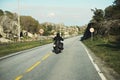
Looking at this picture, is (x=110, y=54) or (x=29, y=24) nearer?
(x=110, y=54)

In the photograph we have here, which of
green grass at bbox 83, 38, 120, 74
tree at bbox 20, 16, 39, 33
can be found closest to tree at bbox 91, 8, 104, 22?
green grass at bbox 83, 38, 120, 74

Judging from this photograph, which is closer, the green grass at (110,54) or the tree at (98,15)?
the green grass at (110,54)

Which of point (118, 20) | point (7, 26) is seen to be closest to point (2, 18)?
point (7, 26)

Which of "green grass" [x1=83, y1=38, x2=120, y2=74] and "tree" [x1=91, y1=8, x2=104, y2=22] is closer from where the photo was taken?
"green grass" [x1=83, y1=38, x2=120, y2=74]

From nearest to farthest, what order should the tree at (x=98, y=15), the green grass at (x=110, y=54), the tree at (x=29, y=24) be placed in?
the green grass at (x=110, y=54), the tree at (x=98, y=15), the tree at (x=29, y=24)

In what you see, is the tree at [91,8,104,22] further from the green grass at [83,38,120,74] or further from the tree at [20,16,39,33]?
the tree at [20,16,39,33]

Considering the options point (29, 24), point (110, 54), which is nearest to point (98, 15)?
point (110, 54)

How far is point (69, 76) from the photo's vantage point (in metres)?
10.0

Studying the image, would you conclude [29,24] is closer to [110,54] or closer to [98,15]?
[98,15]

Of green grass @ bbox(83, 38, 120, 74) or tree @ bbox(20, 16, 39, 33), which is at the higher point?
tree @ bbox(20, 16, 39, 33)

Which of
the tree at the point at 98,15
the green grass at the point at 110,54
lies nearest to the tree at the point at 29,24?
the tree at the point at 98,15

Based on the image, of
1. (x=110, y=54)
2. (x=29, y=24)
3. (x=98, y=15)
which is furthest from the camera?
(x=29, y=24)

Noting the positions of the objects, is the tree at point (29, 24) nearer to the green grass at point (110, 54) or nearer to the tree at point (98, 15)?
the tree at point (98, 15)

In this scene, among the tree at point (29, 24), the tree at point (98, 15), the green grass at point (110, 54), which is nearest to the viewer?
the green grass at point (110, 54)
